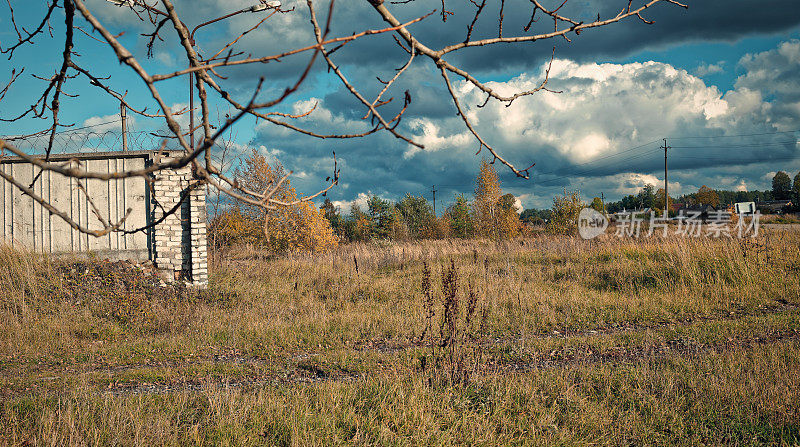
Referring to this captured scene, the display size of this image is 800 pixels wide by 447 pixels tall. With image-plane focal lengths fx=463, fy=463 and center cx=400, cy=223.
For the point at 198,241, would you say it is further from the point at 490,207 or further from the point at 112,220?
the point at 490,207

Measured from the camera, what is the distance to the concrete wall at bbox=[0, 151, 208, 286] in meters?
10.5

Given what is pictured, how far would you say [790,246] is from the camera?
38.8 feet

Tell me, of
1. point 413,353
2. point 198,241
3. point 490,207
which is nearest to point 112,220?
point 198,241

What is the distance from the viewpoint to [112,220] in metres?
10.6

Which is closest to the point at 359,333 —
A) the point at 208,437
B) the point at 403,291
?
the point at 403,291

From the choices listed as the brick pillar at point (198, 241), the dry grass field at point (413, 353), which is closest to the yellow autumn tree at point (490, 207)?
the dry grass field at point (413, 353)

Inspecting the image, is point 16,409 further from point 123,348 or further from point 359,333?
point 359,333

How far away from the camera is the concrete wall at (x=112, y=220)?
1048 cm

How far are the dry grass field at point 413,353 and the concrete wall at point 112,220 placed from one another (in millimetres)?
726

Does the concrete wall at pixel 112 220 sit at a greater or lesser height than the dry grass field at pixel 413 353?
greater

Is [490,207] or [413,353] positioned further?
[490,207]

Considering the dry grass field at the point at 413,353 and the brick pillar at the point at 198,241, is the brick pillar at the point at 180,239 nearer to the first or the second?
the brick pillar at the point at 198,241

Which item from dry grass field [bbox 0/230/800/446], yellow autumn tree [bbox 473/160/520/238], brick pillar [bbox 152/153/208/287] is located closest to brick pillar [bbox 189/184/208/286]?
brick pillar [bbox 152/153/208/287]

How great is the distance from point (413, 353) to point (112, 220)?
841 cm
